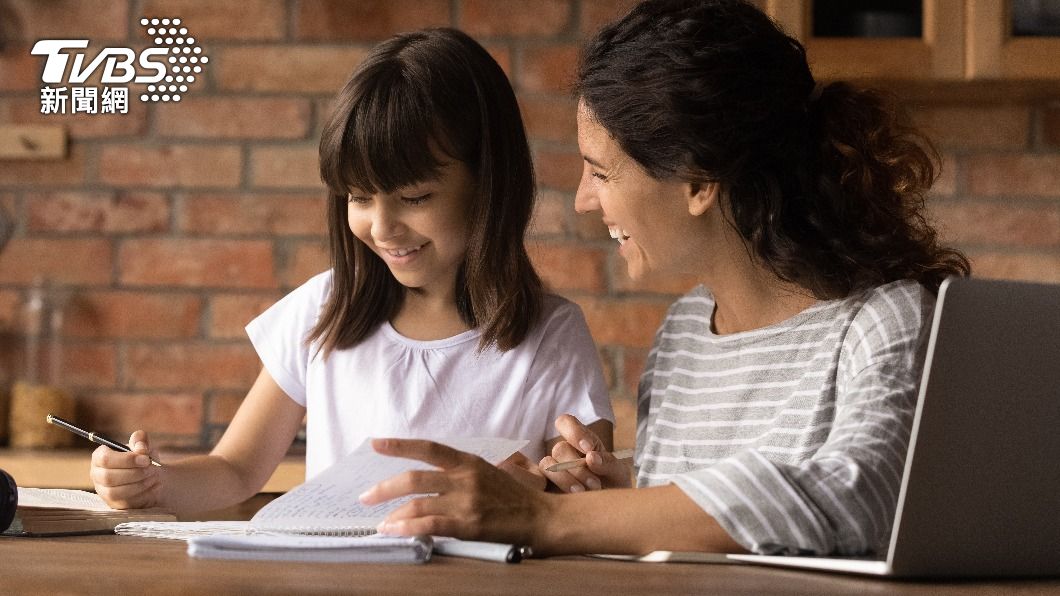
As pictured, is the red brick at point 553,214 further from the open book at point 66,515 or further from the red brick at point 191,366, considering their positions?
the open book at point 66,515

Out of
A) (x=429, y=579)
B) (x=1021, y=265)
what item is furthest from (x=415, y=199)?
(x=1021, y=265)

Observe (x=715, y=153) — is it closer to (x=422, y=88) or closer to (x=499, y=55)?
(x=422, y=88)

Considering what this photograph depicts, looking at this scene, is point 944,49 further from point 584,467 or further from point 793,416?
point 584,467

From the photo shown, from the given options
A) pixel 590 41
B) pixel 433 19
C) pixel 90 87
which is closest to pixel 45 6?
pixel 90 87

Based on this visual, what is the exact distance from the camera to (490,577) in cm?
79

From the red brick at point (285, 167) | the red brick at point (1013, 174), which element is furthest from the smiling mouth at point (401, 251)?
the red brick at point (1013, 174)

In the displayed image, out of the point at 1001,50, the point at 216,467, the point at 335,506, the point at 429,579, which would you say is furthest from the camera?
the point at 1001,50

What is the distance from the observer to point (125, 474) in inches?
53.4

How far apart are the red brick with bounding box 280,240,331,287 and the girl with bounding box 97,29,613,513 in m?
0.88

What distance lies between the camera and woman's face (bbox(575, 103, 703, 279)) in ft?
4.30

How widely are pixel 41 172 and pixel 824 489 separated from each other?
2146 millimetres

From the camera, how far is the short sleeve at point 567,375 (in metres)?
1.55

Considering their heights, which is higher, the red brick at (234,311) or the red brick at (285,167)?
the red brick at (285,167)

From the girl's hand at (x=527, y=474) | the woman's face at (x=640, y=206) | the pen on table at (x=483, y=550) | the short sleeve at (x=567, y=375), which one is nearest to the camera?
the pen on table at (x=483, y=550)
